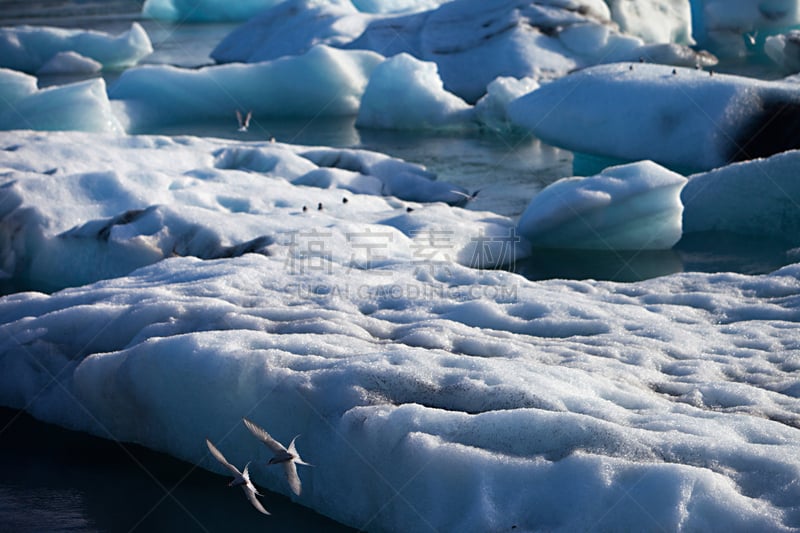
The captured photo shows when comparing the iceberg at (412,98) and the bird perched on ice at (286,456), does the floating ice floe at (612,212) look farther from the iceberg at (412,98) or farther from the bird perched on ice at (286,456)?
the iceberg at (412,98)

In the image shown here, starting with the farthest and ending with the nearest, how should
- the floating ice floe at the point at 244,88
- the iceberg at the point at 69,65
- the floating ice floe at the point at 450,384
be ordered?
1. the iceberg at the point at 69,65
2. the floating ice floe at the point at 244,88
3. the floating ice floe at the point at 450,384

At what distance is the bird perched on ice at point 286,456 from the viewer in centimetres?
414

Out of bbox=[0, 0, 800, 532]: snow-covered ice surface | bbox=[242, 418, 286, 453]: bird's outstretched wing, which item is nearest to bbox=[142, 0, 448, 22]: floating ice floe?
bbox=[0, 0, 800, 532]: snow-covered ice surface

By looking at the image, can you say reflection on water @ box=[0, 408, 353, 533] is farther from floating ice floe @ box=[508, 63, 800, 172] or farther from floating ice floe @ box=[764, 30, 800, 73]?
floating ice floe @ box=[764, 30, 800, 73]

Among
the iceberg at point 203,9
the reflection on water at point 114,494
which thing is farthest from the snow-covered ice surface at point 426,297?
the iceberg at point 203,9

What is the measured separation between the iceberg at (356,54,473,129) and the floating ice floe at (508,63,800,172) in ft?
10.5

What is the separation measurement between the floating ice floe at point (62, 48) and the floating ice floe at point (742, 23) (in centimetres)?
1085

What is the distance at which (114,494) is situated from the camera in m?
4.73

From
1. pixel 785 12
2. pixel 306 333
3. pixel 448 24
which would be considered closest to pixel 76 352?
pixel 306 333

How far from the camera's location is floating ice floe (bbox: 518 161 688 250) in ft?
25.8

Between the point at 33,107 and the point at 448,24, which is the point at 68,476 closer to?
the point at 33,107

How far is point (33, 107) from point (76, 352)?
7770mm

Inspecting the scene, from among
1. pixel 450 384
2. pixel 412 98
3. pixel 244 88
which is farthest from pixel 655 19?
pixel 450 384

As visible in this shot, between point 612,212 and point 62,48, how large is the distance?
14.5 m
